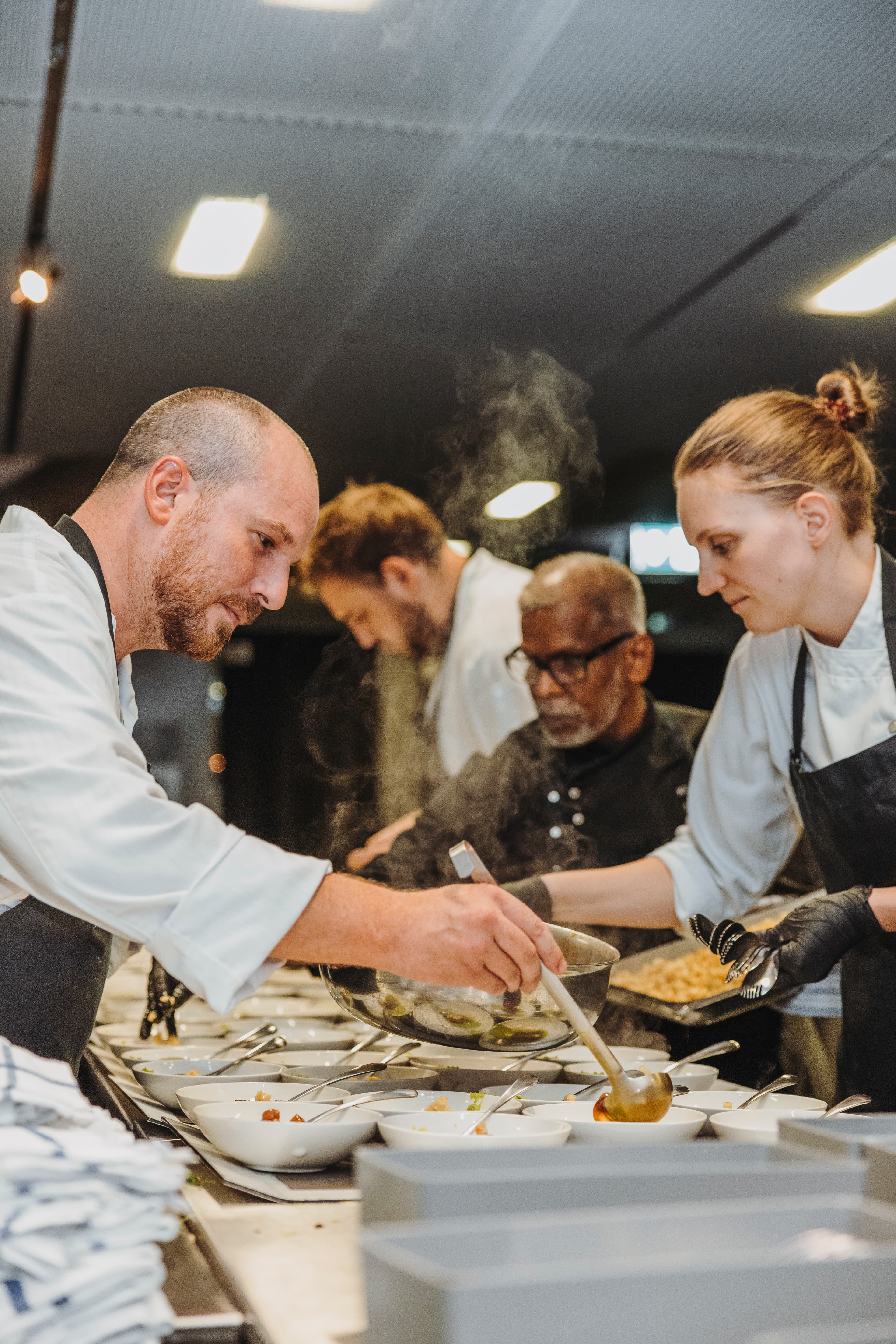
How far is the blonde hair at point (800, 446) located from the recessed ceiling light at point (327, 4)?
1213 mm

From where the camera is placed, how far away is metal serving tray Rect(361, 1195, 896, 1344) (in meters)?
0.60

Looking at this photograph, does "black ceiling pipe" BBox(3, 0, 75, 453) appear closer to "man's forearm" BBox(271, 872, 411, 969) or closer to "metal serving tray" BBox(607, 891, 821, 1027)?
"man's forearm" BBox(271, 872, 411, 969)

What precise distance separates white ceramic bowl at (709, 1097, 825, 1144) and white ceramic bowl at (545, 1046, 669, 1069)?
1.12 feet

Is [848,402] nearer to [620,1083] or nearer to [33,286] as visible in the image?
[620,1083]

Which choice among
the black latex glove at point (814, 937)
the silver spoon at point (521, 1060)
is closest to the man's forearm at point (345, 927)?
the silver spoon at point (521, 1060)

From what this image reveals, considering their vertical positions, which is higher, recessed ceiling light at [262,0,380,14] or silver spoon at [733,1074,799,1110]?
recessed ceiling light at [262,0,380,14]

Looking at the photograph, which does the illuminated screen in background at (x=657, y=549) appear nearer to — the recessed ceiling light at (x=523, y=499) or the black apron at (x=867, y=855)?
the recessed ceiling light at (x=523, y=499)

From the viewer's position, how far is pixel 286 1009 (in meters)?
2.52

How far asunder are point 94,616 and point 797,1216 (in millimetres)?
1052

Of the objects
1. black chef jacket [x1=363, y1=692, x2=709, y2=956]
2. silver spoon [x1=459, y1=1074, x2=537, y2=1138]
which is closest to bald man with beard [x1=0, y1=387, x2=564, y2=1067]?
silver spoon [x1=459, y1=1074, x2=537, y2=1138]

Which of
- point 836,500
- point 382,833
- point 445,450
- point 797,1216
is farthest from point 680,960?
point 445,450

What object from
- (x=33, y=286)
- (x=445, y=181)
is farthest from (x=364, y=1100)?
→ (x=445, y=181)

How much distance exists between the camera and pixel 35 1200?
791 mm

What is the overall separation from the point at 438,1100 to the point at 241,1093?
260 millimetres
